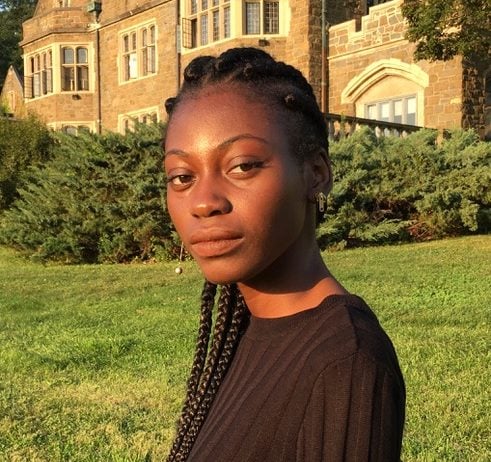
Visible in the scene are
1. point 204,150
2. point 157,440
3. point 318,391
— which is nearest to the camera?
point 318,391

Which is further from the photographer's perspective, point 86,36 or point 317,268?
point 86,36

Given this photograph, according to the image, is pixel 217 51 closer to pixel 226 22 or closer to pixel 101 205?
pixel 226 22

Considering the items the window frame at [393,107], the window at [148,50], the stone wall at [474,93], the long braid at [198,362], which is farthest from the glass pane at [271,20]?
the long braid at [198,362]

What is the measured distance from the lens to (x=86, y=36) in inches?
1104

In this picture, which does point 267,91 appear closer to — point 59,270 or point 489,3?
point 489,3

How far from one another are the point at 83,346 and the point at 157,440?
233 cm

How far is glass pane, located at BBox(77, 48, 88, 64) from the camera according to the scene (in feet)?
92.9

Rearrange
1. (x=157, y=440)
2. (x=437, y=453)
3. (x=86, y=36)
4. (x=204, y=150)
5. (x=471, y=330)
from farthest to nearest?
(x=86, y=36) → (x=471, y=330) → (x=157, y=440) → (x=437, y=453) → (x=204, y=150)

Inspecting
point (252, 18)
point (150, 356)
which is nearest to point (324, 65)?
point (252, 18)

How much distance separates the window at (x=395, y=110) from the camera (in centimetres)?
1781

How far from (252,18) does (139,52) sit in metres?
6.19

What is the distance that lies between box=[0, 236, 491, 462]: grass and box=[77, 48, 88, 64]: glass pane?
1969cm

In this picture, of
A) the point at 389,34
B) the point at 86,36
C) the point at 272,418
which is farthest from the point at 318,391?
the point at 86,36

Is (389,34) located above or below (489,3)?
above
